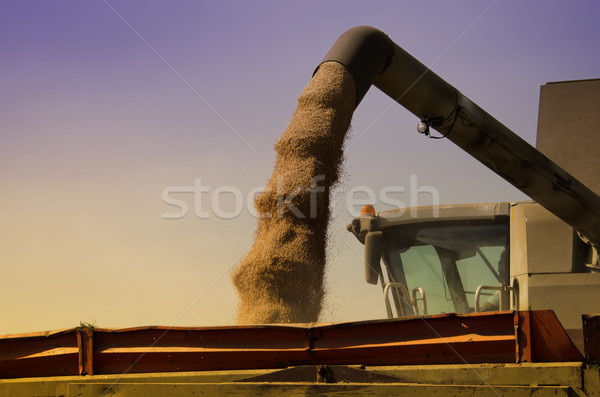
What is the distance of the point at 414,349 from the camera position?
3268 mm

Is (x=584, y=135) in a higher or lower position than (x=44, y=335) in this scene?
higher

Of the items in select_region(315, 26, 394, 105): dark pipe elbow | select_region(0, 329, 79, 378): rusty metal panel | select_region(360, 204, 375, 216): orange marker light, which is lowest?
select_region(0, 329, 79, 378): rusty metal panel

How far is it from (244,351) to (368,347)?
613mm

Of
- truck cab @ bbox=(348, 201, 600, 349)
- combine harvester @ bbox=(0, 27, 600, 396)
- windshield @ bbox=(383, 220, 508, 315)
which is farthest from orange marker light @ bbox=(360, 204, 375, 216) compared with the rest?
combine harvester @ bbox=(0, 27, 600, 396)

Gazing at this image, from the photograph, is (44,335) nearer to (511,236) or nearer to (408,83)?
(408,83)

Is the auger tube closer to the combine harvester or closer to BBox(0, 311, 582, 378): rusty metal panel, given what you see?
the combine harvester

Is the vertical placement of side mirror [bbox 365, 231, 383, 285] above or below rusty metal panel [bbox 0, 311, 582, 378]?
above

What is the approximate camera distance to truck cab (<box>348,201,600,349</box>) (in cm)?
550

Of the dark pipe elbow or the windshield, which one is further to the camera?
the windshield

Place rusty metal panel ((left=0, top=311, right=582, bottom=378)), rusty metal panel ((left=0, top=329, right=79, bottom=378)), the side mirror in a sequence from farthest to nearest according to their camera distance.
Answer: the side mirror → rusty metal panel ((left=0, top=329, right=79, bottom=378)) → rusty metal panel ((left=0, top=311, right=582, bottom=378))

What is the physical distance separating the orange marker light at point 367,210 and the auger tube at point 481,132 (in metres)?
1.42

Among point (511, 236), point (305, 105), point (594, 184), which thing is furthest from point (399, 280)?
point (305, 105)

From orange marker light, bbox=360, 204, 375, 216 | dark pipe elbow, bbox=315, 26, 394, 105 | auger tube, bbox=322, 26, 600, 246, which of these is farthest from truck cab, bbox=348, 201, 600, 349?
dark pipe elbow, bbox=315, 26, 394, 105

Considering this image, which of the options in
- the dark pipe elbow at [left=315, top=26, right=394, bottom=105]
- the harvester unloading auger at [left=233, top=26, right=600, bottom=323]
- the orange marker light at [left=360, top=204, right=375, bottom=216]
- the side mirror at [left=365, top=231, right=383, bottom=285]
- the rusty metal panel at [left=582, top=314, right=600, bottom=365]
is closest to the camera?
the rusty metal panel at [left=582, top=314, right=600, bottom=365]
